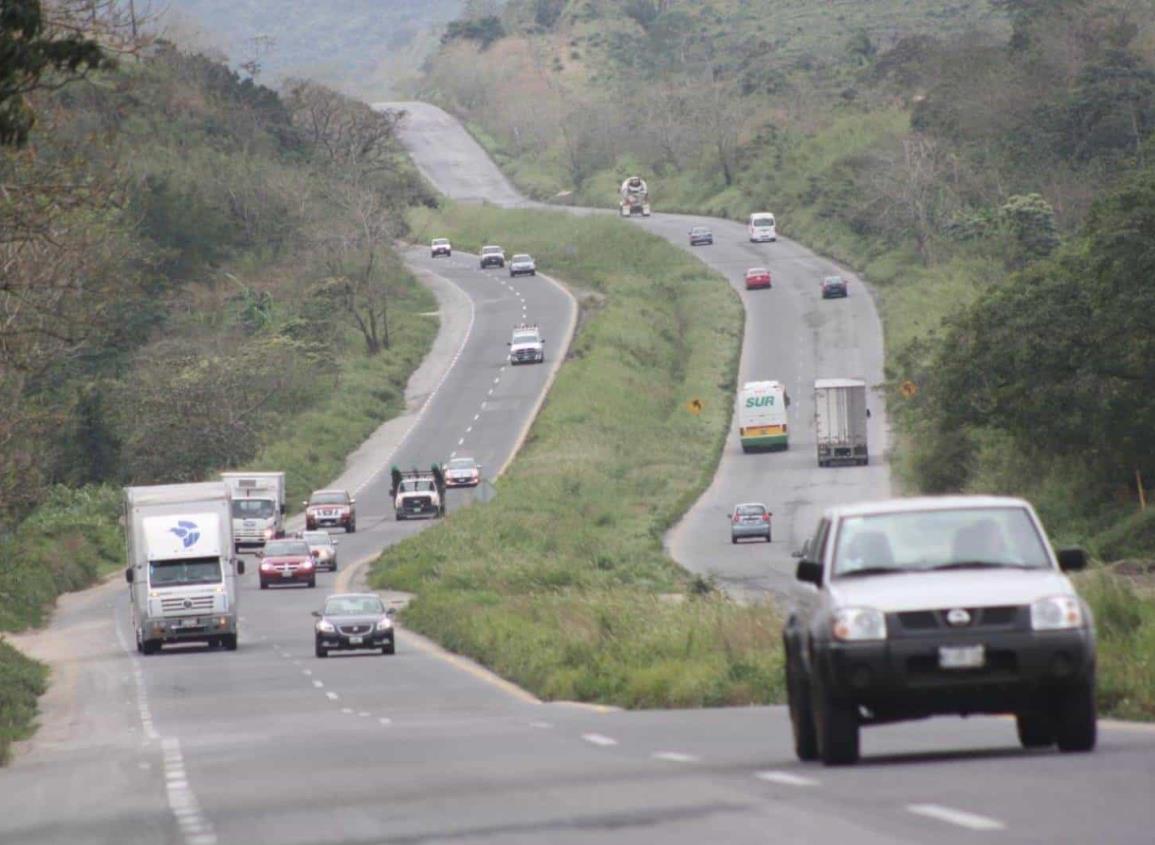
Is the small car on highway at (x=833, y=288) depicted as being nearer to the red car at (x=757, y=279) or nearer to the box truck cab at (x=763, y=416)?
the red car at (x=757, y=279)

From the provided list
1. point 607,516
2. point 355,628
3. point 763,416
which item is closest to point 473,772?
point 355,628

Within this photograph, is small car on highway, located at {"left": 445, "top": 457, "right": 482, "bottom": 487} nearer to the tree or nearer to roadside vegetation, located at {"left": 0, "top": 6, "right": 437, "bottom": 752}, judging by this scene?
roadside vegetation, located at {"left": 0, "top": 6, "right": 437, "bottom": 752}

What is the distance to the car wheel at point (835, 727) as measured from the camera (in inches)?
535

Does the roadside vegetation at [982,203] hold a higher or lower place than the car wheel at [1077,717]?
higher

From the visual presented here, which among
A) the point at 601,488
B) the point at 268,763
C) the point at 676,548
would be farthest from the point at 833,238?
the point at 268,763

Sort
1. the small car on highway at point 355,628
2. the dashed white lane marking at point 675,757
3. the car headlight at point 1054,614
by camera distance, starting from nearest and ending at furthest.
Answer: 1. the car headlight at point 1054,614
2. the dashed white lane marking at point 675,757
3. the small car on highway at point 355,628

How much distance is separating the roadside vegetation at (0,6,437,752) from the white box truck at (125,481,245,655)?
296 cm

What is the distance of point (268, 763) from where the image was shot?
18.6 metres

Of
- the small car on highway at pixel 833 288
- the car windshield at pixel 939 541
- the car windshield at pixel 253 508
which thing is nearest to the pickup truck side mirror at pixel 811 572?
the car windshield at pixel 939 541

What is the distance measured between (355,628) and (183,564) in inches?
212

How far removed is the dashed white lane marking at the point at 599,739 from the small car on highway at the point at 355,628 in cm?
2126


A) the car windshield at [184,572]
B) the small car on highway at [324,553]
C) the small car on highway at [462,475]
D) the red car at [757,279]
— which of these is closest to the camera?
the car windshield at [184,572]

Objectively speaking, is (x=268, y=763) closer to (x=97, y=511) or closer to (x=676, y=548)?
(x=676, y=548)

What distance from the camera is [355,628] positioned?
4053cm
